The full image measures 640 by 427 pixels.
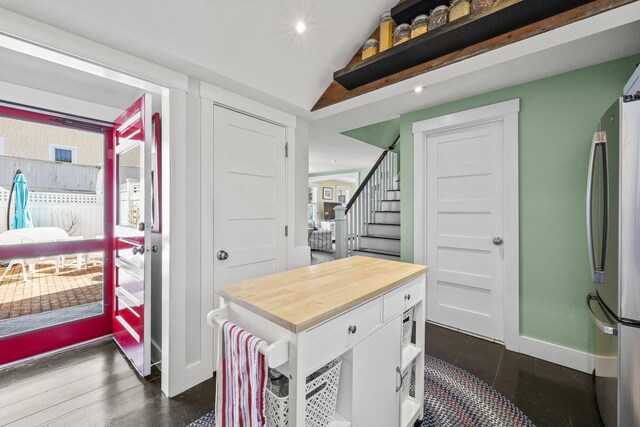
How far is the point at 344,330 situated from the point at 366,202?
3961 millimetres

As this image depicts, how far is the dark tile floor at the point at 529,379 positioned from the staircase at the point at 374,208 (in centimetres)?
210

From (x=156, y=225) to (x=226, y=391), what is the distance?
1.50m

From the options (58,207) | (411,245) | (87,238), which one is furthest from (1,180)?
(411,245)

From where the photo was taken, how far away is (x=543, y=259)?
87.4 inches

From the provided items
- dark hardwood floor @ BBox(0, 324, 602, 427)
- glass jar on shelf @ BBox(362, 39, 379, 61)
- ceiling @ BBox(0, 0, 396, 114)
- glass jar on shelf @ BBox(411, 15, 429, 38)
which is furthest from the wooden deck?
glass jar on shelf @ BBox(411, 15, 429, 38)

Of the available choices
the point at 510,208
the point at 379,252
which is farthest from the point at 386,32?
the point at 379,252

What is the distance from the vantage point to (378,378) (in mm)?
1178

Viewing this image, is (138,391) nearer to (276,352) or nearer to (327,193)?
(276,352)

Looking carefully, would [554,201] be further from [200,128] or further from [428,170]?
[200,128]

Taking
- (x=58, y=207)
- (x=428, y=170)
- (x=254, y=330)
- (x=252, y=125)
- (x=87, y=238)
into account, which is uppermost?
(x=252, y=125)

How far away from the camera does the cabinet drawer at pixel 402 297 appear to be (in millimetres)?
1273

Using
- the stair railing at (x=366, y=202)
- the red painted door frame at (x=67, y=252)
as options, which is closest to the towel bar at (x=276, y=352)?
the red painted door frame at (x=67, y=252)

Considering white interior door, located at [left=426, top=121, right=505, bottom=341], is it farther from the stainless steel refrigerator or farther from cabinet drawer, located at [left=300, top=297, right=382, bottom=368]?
cabinet drawer, located at [left=300, top=297, right=382, bottom=368]

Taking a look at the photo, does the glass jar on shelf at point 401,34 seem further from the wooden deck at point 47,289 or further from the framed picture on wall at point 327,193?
the framed picture on wall at point 327,193
